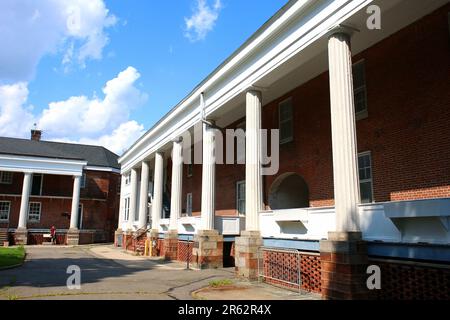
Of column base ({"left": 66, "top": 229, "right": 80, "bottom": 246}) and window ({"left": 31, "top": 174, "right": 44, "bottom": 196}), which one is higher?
window ({"left": 31, "top": 174, "right": 44, "bottom": 196})

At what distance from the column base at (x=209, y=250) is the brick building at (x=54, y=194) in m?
22.9

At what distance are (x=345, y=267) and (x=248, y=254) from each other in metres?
4.71

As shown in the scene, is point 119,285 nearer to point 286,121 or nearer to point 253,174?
point 253,174

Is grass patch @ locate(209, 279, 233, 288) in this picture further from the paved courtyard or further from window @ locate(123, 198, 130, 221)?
window @ locate(123, 198, 130, 221)

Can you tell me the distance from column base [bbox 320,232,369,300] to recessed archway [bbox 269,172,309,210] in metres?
7.91

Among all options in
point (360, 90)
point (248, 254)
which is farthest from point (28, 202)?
point (360, 90)

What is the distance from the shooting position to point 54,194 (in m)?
38.5

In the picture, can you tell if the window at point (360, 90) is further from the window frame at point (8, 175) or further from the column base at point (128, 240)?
the window frame at point (8, 175)

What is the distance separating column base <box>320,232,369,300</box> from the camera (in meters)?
8.62

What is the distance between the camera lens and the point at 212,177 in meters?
17.2

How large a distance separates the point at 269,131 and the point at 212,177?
3.43 metres

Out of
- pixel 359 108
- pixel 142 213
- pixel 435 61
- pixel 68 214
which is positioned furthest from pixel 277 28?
pixel 68 214

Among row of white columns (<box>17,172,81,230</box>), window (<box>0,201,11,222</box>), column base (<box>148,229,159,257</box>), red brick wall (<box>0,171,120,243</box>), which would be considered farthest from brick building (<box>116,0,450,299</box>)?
window (<box>0,201,11,222</box>)

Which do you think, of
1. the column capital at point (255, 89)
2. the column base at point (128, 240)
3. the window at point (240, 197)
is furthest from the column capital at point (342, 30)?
the column base at point (128, 240)
